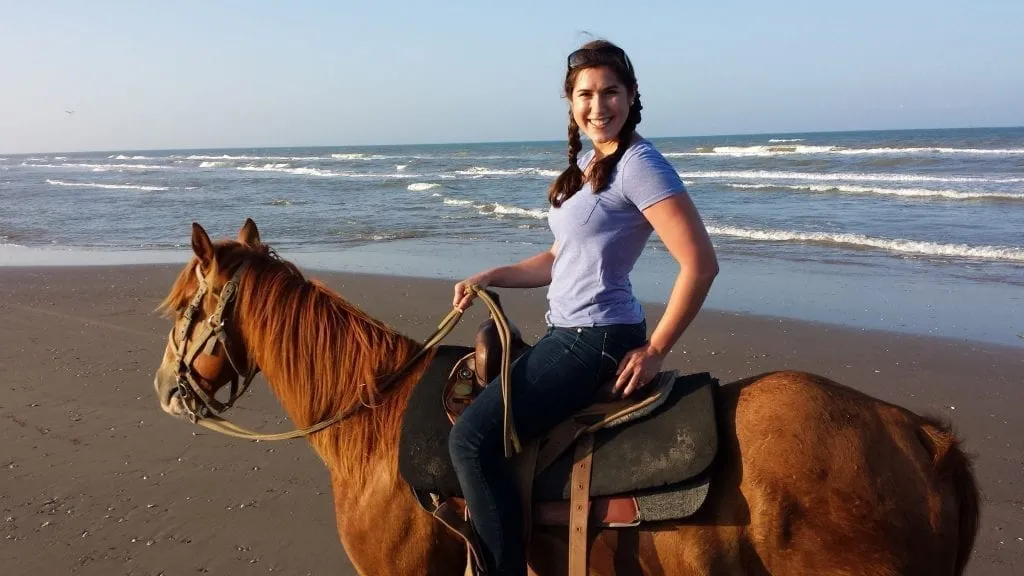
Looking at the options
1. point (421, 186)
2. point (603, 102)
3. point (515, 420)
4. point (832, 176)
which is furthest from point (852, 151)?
point (515, 420)

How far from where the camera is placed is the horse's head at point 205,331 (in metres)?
2.57

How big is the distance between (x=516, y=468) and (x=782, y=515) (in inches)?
32.5

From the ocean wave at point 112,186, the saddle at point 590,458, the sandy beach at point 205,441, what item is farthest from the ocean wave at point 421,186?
the saddle at point 590,458

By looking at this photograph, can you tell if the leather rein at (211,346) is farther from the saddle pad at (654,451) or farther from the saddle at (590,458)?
the saddle pad at (654,451)

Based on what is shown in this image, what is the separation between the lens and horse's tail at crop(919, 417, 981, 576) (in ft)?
6.54

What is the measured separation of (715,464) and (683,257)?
66cm

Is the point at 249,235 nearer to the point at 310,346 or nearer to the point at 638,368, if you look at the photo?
the point at 310,346

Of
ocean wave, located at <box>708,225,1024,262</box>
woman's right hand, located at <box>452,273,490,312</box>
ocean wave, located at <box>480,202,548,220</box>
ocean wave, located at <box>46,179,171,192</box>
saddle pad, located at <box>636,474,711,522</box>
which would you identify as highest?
woman's right hand, located at <box>452,273,490,312</box>

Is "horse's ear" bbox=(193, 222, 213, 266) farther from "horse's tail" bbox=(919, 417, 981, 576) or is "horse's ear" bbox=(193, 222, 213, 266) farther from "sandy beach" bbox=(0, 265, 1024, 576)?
"horse's tail" bbox=(919, 417, 981, 576)

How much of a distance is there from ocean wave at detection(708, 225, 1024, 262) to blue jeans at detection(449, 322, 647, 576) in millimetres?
11787

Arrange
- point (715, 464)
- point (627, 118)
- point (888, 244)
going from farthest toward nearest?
point (888, 244) < point (627, 118) < point (715, 464)

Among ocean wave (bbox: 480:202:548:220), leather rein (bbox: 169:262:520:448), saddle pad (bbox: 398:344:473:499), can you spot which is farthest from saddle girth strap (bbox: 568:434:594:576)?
ocean wave (bbox: 480:202:548:220)

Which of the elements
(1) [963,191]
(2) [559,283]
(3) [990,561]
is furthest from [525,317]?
(1) [963,191]

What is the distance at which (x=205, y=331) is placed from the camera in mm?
2572
